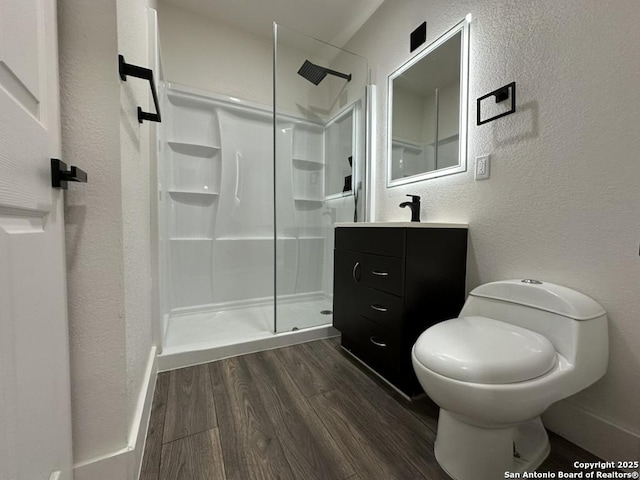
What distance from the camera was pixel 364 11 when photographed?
190 cm

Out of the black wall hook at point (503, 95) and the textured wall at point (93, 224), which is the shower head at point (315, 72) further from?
the textured wall at point (93, 224)

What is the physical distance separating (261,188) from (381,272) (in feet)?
5.19

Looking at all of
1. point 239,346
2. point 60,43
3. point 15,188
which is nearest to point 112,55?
point 60,43

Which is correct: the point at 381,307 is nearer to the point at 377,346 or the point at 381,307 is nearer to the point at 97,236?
the point at 377,346

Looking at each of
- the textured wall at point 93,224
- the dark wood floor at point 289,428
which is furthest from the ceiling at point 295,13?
the dark wood floor at point 289,428

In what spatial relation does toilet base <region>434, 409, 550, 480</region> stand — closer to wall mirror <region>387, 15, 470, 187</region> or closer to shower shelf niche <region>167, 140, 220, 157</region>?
wall mirror <region>387, 15, 470, 187</region>

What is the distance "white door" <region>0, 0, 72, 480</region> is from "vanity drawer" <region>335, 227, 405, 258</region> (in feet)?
3.65

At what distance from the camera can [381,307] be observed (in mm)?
1249

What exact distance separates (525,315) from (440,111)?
45.3 inches

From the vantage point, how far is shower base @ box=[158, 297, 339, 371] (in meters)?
1.43

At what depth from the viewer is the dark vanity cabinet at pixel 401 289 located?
1.13m

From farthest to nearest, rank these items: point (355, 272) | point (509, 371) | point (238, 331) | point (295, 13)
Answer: point (295, 13) → point (238, 331) → point (355, 272) → point (509, 371)

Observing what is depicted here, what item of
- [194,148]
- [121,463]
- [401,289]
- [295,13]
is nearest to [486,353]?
[401,289]

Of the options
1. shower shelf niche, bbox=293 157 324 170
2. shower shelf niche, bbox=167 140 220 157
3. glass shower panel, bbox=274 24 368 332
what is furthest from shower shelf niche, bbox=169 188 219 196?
shower shelf niche, bbox=293 157 324 170
